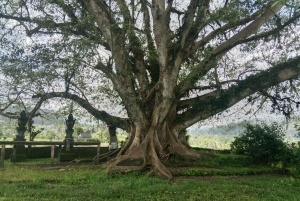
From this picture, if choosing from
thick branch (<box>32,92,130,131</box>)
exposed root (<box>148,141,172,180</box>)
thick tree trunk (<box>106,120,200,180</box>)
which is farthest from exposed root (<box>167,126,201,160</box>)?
thick branch (<box>32,92,130,131</box>)

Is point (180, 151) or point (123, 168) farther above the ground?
point (180, 151)

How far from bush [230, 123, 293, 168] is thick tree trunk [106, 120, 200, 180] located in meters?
2.65

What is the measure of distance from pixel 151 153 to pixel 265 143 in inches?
196

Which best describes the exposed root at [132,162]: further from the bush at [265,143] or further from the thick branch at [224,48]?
the bush at [265,143]

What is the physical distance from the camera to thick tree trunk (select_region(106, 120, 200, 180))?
780cm

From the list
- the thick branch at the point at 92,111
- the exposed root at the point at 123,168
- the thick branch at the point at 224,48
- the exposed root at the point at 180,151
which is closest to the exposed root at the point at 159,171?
the exposed root at the point at 123,168

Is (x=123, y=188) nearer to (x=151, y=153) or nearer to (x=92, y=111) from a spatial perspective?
A: (x=151, y=153)

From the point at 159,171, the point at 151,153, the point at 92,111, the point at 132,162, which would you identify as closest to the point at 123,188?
the point at 159,171

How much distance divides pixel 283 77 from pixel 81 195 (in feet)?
31.3

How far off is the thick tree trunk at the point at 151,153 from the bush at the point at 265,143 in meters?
2.65

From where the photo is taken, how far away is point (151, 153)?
8492 millimetres

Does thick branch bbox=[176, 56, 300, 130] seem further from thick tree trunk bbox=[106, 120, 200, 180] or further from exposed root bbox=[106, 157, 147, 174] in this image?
exposed root bbox=[106, 157, 147, 174]

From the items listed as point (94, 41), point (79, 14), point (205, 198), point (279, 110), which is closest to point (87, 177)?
point (205, 198)

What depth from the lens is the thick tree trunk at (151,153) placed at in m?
7.80
